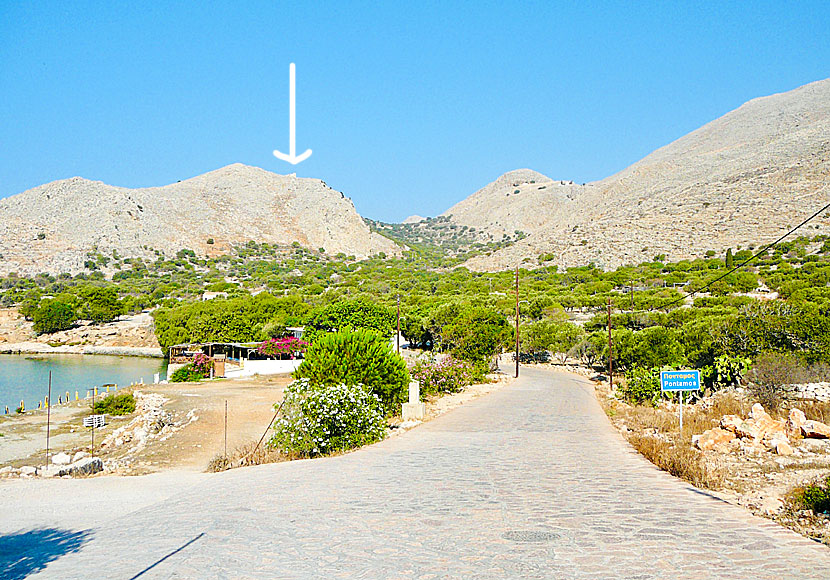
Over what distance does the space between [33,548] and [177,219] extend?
122755 mm

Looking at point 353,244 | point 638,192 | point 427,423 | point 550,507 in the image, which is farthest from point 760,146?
point 550,507

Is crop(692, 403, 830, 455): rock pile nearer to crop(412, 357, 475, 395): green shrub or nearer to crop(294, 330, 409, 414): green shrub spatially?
crop(294, 330, 409, 414): green shrub

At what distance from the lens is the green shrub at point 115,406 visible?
33.5m

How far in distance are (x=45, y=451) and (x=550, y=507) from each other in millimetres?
21912

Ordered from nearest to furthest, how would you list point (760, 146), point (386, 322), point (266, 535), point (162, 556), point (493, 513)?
point (162, 556) < point (266, 535) < point (493, 513) < point (386, 322) < point (760, 146)

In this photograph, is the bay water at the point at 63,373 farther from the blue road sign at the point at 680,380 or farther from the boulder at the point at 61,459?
the blue road sign at the point at 680,380

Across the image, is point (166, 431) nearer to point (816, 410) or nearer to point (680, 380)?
point (680, 380)

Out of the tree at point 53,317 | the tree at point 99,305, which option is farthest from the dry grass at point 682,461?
the tree at point 99,305

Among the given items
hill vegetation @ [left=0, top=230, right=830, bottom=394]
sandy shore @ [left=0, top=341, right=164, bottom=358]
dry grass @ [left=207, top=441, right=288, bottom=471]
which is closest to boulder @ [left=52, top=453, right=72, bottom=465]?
dry grass @ [left=207, top=441, right=288, bottom=471]

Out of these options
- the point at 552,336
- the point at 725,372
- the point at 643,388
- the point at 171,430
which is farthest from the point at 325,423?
the point at 552,336

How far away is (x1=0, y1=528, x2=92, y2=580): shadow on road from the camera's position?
6.55 meters

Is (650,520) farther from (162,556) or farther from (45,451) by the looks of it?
(45,451)

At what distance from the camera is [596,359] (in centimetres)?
5006

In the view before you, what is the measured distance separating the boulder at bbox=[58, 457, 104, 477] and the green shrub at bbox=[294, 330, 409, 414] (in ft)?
20.6
